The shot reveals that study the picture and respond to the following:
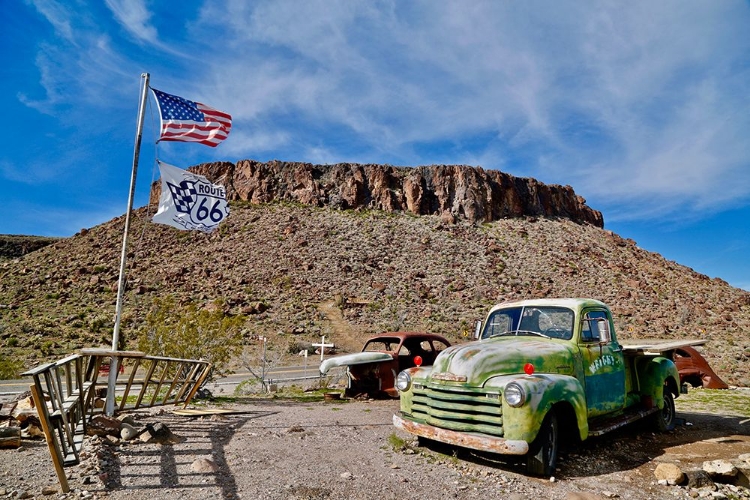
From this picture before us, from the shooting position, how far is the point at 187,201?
929 centimetres

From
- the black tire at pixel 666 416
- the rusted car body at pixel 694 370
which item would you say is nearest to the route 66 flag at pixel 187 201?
the black tire at pixel 666 416

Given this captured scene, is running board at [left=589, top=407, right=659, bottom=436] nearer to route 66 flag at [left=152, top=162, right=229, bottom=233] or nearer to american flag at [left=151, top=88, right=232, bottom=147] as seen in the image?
route 66 flag at [left=152, top=162, right=229, bottom=233]

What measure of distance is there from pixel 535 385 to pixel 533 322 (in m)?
1.93

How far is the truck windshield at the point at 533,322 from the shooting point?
6973 millimetres

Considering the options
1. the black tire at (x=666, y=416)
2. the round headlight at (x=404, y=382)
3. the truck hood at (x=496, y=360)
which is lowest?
the black tire at (x=666, y=416)

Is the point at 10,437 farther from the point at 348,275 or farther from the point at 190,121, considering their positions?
the point at 348,275

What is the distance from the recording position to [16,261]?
51125 mm

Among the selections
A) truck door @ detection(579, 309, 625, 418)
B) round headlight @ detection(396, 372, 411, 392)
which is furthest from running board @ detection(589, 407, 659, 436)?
round headlight @ detection(396, 372, 411, 392)

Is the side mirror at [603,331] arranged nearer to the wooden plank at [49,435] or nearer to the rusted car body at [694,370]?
the wooden plank at [49,435]

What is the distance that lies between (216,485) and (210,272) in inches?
1751

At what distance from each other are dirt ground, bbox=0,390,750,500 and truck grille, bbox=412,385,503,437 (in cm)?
53

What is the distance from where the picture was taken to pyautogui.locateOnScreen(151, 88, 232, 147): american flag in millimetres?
9227

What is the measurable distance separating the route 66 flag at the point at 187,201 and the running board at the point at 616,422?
23.6 ft

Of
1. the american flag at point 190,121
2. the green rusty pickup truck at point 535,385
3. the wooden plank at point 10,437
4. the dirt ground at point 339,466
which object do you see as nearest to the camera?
the dirt ground at point 339,466
